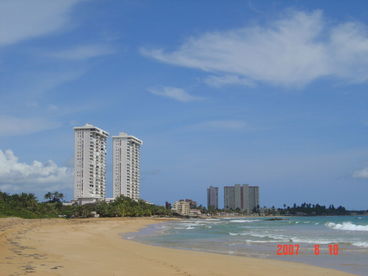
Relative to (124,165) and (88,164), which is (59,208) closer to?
(88,164)

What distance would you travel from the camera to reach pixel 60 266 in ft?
42.6

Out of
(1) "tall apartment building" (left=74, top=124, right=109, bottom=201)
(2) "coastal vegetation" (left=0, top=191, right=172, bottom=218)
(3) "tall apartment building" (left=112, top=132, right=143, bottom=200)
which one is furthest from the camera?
(3) "tall apartment building" (left=112, top=132, right=143, bottom=200)

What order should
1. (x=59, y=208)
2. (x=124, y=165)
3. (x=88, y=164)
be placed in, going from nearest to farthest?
(x=59, y=208) < (x=88, y=164) < (x=124, y=165)

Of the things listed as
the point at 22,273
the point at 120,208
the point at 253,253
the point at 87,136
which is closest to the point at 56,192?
the point at 120,208

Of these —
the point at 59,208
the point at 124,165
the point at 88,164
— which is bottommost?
the point at 59,208

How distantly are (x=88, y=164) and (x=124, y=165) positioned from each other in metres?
23.5

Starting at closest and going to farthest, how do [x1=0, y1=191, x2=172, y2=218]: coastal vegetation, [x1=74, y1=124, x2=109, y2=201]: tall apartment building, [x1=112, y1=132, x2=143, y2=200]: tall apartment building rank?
[x1=0, y1=191, x2=172, y2=218]: coastal vegetation → [x1=74, y1=124, x2=109, y2=201]: tall apartment building → [x1=112, y1=132, x2=143, y2=200]: tall apartment building

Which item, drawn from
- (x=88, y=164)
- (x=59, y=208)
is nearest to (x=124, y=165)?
(x=88, y=164)

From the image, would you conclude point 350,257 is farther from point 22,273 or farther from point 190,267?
point 22,273

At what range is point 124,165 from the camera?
146750 mm

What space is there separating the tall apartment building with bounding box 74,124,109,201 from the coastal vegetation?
1401 cm

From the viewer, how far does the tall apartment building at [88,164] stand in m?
123

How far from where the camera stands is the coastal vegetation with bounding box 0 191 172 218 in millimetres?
64812

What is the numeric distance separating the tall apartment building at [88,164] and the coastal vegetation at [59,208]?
14.0m
